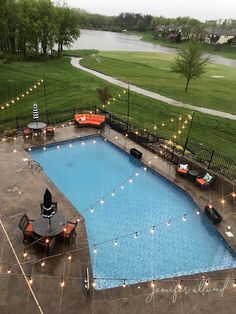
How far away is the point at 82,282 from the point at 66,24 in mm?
58856

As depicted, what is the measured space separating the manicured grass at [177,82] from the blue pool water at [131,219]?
18070 mm

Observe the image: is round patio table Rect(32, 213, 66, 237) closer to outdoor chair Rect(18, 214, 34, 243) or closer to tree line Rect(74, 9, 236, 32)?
outdoor chair Rect(18, 214, 34, 243)

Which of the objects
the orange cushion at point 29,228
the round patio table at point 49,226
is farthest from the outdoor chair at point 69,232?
the orange cushion at point 29,228

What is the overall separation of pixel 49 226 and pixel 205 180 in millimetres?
9482

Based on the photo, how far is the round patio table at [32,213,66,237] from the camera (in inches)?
468

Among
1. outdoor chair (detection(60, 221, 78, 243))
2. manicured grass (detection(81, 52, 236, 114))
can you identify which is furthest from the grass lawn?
outdoor chair (detection(60, 221, 78, 243))

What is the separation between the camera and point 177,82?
44.3m

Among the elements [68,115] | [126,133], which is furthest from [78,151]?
[68,115]

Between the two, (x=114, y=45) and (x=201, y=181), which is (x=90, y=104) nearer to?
(x=201, y=181)

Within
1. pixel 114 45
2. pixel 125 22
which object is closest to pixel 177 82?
pixel 114 45

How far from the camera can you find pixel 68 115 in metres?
26.2

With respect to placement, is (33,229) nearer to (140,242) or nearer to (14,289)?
(14,289)

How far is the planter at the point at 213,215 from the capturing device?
557 inches

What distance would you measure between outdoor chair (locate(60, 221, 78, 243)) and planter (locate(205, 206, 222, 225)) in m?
6.86
